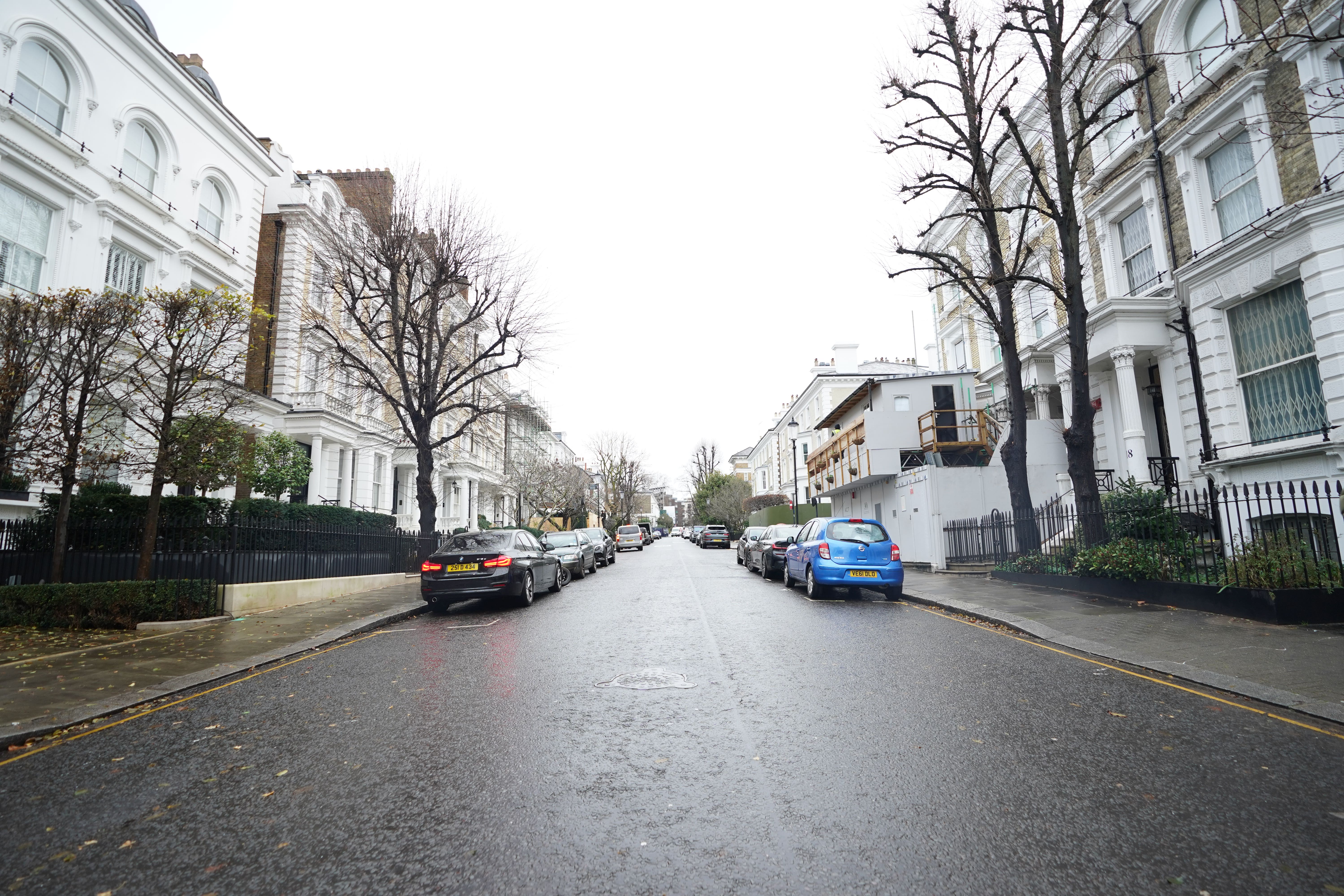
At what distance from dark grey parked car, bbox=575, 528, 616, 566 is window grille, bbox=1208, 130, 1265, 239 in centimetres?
2007

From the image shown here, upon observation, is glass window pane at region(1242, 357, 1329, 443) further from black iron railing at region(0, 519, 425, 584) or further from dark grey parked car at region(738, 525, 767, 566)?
black iron railing at region(0, 519, 425, 584)

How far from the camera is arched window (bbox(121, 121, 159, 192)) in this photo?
1858 centimetres

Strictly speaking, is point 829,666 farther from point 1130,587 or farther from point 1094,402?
point 1094,402

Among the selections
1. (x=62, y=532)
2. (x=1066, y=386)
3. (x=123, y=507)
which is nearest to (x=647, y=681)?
(x=62, y=532)

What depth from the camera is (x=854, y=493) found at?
3322 centimetres

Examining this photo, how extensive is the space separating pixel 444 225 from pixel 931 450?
18.1 meters

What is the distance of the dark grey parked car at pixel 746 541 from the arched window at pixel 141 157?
797 inches

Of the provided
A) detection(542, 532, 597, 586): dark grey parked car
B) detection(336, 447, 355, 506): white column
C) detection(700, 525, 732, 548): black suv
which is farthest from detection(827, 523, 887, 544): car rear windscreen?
detection(700, 525, 732, 548): black suv

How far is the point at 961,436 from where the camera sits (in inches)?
1030

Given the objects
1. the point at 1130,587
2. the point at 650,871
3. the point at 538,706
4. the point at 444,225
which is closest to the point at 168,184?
the point at 444,225

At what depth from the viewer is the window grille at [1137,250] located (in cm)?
1761

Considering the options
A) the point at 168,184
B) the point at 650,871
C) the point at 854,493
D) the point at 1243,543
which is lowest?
the point at 650,871

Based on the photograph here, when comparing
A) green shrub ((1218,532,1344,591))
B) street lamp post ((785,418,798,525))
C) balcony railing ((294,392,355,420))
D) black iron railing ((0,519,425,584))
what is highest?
street lamp post ((785,418,798,525))

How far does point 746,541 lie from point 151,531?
17.7m
